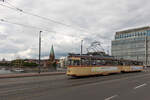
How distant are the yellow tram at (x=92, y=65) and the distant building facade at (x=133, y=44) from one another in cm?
6848

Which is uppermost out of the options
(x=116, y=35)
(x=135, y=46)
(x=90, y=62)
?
(x=116, y=35)

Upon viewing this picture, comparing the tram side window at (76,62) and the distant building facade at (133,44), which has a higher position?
the distant building facade at (133,44)

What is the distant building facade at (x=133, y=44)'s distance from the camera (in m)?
90.4

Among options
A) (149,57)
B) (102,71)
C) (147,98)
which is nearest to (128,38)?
(149,57)

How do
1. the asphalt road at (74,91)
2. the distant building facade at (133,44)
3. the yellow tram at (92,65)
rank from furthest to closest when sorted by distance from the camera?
the distant building facade at (133,44)
the yellow tram at (92,65)
the asphalt road at (74,91)

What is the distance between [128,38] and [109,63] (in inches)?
3221

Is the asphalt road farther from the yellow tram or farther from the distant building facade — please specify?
the distant building facade

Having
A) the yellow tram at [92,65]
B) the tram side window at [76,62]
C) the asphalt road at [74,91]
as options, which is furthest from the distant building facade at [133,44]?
the asphalt road at [74,91]

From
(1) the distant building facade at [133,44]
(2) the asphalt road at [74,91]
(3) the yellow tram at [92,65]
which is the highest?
(1) the distant building facade at [133,44]

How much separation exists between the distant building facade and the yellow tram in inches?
2696

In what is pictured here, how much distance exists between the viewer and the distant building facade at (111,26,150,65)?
9038cm

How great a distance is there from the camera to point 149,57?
8950cm

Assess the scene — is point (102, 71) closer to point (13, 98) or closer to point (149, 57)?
point (13, 98)

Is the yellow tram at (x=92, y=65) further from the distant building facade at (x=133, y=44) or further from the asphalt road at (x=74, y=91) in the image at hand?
the distant building facade at (x=133, y=44)
